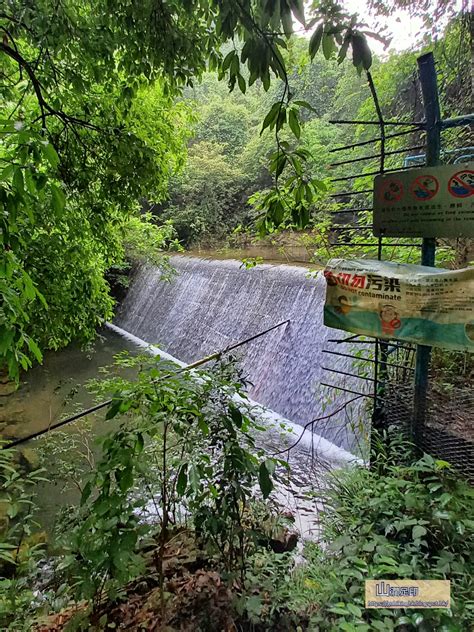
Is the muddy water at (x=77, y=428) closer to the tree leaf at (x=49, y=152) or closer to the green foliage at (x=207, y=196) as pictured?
the tree leaf at (x=49, y=152)

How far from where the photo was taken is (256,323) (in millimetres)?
5996

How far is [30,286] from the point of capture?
46.1 inches

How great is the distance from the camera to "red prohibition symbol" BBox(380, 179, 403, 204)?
187cm

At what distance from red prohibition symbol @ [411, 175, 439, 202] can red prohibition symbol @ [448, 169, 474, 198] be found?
0.07 meters

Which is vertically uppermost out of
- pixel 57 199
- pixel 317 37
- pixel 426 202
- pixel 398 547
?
pixel 426 202

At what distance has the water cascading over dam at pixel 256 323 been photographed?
4.62 metres

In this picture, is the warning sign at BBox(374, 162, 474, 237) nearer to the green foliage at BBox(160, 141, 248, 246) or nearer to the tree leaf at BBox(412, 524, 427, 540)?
the tree leaf at BBox(412, 524, 427, 540)

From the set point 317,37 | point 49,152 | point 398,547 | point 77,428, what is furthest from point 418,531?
point 77,428

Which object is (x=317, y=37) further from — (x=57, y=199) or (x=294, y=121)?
(x=57, y=199)

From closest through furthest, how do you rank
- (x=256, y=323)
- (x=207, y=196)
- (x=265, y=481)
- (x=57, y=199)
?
(x=57, y=199) → (x=265, y=481) → (x=256, y=323) → (x=207, y=196)

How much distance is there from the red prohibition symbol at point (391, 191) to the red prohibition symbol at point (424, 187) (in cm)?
6

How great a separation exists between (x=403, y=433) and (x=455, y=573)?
2.53 ft

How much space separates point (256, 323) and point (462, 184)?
4439 mm

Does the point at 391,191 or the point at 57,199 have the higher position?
the point at 391,191
